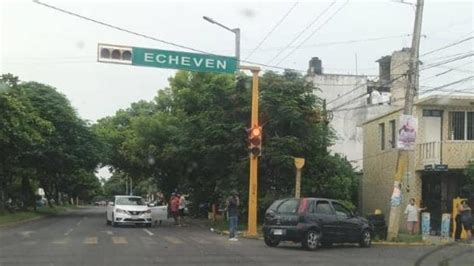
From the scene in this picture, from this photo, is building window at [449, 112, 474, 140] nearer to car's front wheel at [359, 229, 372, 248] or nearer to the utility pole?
the utility pole

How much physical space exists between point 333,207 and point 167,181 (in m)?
33.5

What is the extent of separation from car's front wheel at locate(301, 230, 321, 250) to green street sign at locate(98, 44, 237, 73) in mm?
6001

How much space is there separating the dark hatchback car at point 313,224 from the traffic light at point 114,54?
618 cm

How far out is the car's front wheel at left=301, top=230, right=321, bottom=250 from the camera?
19.2 m

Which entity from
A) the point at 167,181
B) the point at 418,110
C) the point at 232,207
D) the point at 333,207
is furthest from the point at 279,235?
the point at 167,181

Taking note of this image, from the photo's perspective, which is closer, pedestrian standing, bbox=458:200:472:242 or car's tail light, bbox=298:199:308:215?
car's tail light, bbox=298:199:308:215

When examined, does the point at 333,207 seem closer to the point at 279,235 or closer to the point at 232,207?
the point at 279,235

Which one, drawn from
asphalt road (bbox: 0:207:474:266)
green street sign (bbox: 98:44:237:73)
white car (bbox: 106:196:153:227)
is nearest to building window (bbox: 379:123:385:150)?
white car (bbox: 106:196:153:227)

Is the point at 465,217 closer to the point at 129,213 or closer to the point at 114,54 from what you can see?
the point at 114,54

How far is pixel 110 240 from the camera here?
71.7 feet

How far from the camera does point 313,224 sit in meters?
19.3

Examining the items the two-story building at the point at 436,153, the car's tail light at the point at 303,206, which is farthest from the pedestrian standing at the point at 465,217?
the car's tail light at the point at 303,206

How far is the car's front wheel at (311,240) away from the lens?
62.8 ft

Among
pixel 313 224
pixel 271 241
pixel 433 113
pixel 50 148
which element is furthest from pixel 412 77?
pixel 50 148
